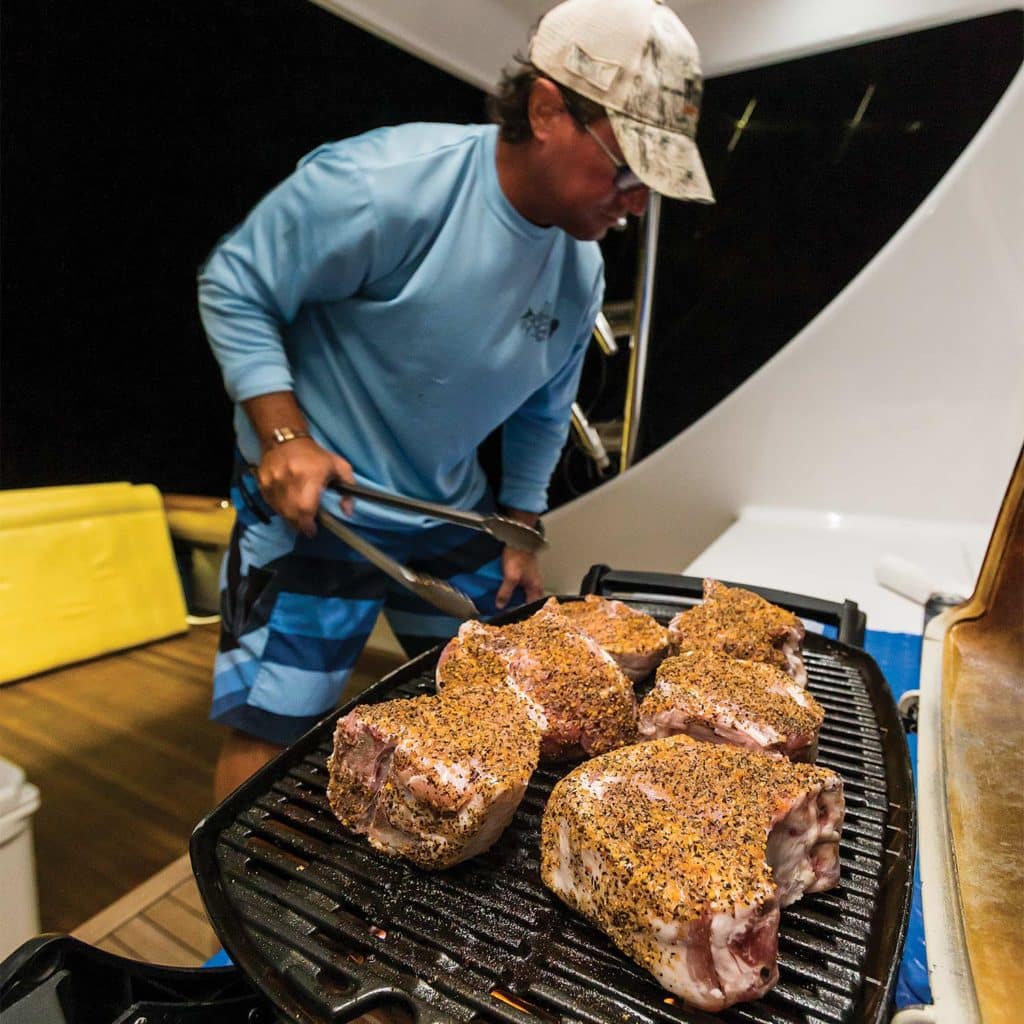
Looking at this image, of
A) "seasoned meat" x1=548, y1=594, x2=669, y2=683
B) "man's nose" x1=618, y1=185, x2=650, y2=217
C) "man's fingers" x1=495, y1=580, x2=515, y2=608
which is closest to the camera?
"seasoned meat" x1=548, y1=594, x2=669, y2=683

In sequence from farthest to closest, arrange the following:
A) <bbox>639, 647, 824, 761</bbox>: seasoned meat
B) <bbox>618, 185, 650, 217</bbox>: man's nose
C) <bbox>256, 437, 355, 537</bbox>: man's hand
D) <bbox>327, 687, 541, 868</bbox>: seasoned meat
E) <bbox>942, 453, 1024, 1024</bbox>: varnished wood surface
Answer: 1. <bbox>618, 185, 650, 217</bbox>: man's nose
2. <bbox>256, 437, 355, 537</bbox>: man's hand
3. <bbox>639, 647, 824, 761</bbox>: seasoned meat
4. <bbox>327, 687, 541, 868</bbox>: seasoned meat
5. <bbox>942, 453, 1024, 1024</bbox>: varnished wood surface

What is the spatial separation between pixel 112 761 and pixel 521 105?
181 centimetres

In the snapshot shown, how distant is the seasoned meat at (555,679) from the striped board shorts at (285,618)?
64 cm

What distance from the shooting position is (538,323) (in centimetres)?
159

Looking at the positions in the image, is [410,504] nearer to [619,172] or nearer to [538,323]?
[538,323]

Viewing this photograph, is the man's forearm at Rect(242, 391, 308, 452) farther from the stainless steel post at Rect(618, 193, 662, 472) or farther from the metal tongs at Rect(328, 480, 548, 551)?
the stainless steel post at Rect(618, 193, 662, 472)

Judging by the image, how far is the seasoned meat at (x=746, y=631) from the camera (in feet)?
3.33

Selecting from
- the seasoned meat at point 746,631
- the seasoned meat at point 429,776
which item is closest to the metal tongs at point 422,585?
the seasoned meat at point 746,631

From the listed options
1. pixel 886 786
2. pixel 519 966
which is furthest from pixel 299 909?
pixel 886 786

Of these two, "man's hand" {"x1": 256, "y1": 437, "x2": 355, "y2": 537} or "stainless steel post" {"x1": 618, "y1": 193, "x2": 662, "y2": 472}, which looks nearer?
"man's hand" {"x1": 256, "y1": 437, "x2": 355, "y2": 537}

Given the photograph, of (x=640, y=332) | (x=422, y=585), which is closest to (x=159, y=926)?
(x=422, y=585)

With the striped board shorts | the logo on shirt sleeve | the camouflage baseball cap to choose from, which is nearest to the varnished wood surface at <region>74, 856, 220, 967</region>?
the striped board shorts

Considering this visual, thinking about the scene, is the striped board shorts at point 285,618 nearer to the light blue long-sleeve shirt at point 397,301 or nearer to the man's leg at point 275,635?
the man's leg at point 275,635

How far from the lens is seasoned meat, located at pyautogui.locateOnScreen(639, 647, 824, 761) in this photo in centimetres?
78
